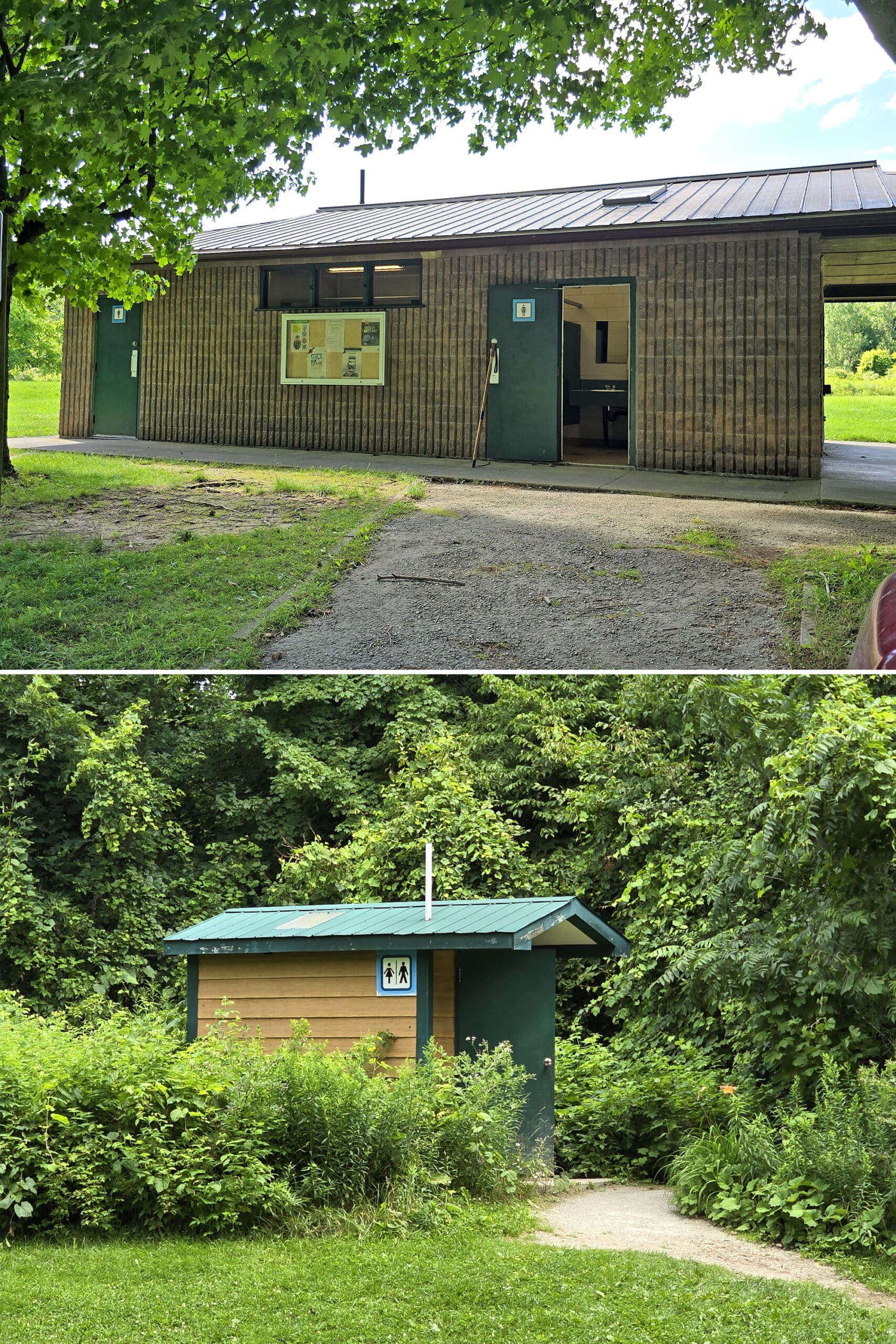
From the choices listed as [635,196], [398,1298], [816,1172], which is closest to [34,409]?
[635,196]

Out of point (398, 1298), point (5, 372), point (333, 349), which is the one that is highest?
point (333, 349)

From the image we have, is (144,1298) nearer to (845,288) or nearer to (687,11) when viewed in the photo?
(687,11)

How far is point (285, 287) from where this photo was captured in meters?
15.9

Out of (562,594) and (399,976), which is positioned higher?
(562,594)

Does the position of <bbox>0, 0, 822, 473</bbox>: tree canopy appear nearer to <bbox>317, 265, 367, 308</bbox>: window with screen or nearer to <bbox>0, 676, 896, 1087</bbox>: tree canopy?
<bbox>317, 265, 367, 308</bbox>: window with screen

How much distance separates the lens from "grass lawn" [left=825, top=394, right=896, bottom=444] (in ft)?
67.9

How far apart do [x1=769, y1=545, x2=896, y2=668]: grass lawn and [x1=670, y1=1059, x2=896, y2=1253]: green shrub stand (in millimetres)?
2956

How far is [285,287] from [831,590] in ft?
36.5

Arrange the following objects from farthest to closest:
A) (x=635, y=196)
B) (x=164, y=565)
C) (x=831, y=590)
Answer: (x=635, y=196) → (x=164, y=565) → (x=831, y=590)

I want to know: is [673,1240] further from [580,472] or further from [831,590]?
[580,472]

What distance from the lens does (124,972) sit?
15.0 m

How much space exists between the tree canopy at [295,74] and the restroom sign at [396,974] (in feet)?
22.8

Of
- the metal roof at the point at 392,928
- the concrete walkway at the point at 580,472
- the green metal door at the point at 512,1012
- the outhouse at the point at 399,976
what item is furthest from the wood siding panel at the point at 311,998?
the concrete walkway at the point at 580,472

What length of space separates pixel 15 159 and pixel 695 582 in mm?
8425
